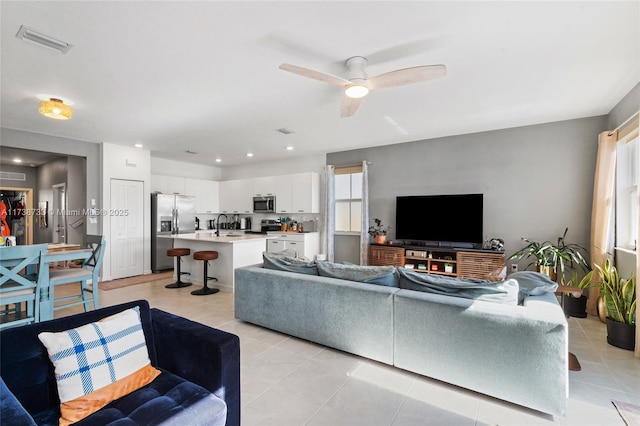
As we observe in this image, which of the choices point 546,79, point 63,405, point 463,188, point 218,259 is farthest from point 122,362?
point 463,188

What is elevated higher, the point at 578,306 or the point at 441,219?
the point at 441,219

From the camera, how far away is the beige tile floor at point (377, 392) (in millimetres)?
1843

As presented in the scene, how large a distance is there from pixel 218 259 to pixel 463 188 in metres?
4.31

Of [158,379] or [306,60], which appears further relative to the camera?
[306,60]

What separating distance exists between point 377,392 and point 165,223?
19.1 ft

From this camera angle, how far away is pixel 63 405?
3.96 ft

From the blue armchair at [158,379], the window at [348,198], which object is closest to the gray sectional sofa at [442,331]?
the blue armchair at [158,379]

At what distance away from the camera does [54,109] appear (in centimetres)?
329

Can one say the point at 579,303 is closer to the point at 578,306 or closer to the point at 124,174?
the point at 578,306

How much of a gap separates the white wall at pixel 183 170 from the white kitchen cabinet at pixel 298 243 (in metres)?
3.05

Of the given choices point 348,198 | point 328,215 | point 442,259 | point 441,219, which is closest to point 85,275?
point 328,215

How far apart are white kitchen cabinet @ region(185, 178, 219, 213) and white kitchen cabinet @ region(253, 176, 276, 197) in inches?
53.2

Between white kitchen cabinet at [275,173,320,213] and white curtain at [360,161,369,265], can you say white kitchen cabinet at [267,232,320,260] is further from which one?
white curtain at [360,161,369,265]

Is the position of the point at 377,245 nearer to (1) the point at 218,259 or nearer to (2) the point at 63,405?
(1) the point at 218,259
